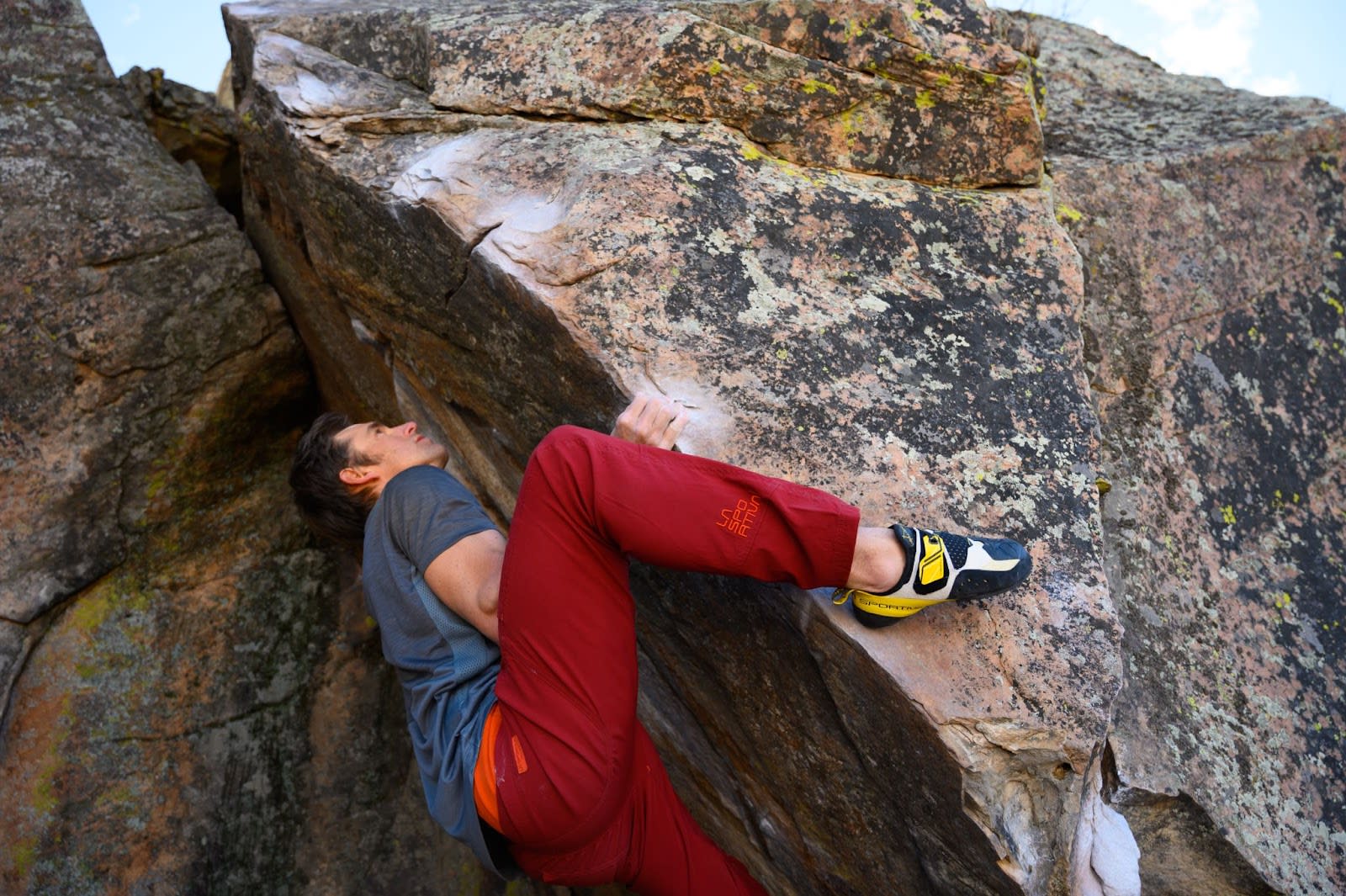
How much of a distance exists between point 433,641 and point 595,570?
2.21 ft

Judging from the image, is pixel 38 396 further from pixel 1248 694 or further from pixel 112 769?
pixel 1248 694

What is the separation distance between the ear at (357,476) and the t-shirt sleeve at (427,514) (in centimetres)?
23

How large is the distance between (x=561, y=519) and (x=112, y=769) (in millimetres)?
2691

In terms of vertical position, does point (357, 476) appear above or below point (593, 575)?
below

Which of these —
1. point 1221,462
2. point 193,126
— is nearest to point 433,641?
point 1221,462

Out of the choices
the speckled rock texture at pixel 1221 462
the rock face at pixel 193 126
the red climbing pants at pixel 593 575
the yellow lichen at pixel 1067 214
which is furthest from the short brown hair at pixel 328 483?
the yellow lichen at pixel 1067 214

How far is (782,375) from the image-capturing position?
2.81 meters

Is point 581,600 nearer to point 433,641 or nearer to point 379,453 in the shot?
point 433,641

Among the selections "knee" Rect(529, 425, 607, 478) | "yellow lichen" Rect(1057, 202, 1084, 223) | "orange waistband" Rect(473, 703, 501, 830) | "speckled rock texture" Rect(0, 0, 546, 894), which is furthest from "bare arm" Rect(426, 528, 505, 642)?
"yellow lichen" Rect(1057, 202, 1084, 223)

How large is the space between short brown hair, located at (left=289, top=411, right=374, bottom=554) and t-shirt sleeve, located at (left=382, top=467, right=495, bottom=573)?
12.5 inches

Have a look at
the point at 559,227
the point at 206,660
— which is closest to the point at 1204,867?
the point at 559,227

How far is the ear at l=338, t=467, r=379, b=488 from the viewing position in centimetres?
326

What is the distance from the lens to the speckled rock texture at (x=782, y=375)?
7.97 ft

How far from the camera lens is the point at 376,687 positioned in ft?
14.8
